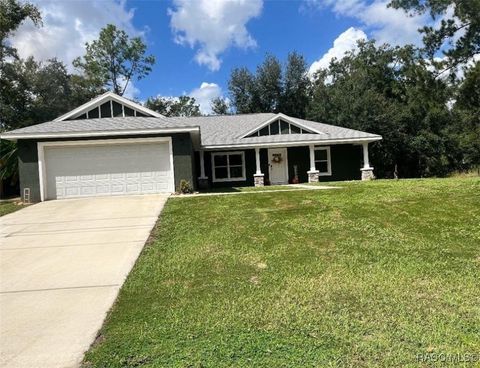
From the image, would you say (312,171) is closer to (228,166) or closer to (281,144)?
(281,144)

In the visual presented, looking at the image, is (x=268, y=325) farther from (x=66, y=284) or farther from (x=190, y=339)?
(x=66, y=284)

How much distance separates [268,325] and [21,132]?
14131mm

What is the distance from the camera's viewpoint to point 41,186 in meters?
14.6

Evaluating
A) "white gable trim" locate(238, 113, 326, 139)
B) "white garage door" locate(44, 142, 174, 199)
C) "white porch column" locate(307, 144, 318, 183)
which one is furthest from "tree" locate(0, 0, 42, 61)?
"white porch column" locate(307, 144, 318, 183)

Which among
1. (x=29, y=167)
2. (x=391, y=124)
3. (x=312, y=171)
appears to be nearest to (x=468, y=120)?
(x=391, y=124)

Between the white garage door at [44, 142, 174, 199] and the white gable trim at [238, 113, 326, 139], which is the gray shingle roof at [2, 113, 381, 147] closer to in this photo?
the white gable trim at [238, 113, 326, 139]

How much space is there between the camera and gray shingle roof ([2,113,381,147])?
14.8 meters

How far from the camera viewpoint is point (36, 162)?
1477 cm

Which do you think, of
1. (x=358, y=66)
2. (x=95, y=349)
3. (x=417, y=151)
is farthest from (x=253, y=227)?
(x=358, y=66)

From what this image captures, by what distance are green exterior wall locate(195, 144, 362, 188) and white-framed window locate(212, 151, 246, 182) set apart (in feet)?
0.72

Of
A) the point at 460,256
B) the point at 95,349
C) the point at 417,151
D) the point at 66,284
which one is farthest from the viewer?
the point at 417,151

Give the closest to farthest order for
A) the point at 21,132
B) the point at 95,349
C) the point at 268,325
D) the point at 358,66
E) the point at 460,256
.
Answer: the point at 95,349 → the point at 268,325 → the point at 460,256 → the point at 21,132 → the point at 358,66

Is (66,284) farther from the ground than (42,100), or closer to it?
closer to it

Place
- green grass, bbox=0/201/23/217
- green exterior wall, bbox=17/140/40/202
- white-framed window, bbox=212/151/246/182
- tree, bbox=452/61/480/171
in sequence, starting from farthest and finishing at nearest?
white-framed window, bbox=212/151/246/182 → tree, bbox=452/61/480/171 → green exterior wall, bbox=17/140/40/202 → green grass, bbox=0/201/23/217
